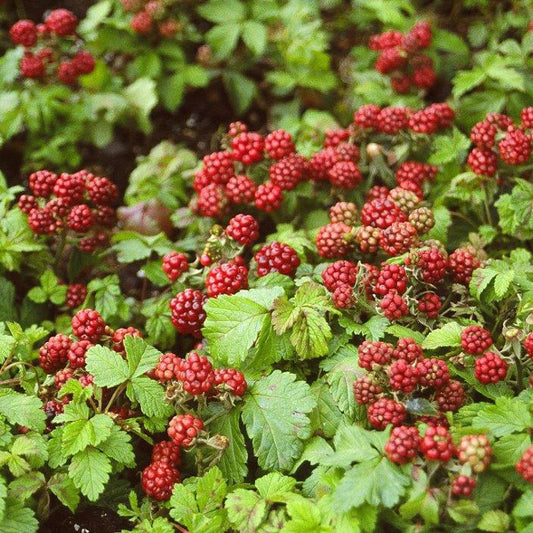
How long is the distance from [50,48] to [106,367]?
2382mm

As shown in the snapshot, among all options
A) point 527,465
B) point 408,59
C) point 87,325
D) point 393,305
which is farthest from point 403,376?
point 408,59

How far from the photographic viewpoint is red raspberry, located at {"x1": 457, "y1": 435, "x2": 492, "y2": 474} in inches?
82.7

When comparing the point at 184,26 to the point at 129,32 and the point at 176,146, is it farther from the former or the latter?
the point at 176,146

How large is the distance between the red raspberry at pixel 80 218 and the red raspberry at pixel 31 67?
4.16 ft

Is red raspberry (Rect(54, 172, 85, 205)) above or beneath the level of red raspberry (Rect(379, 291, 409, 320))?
above

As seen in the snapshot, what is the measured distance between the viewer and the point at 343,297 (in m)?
2.57

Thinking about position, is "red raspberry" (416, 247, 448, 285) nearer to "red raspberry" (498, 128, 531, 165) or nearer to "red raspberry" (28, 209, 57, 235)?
→ "red raspberry" (498, 128, 531, 165)

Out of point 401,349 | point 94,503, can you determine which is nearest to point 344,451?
point 401,349

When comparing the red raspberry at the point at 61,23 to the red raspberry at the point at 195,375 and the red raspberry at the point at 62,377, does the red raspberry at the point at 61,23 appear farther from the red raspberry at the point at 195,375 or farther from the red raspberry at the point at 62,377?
the red raspberry at the point at 195,375

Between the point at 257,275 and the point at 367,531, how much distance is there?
1173mm

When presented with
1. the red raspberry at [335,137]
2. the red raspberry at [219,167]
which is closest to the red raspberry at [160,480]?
the red raspberry at [219,167]

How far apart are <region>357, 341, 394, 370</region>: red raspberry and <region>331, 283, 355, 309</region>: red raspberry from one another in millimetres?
250

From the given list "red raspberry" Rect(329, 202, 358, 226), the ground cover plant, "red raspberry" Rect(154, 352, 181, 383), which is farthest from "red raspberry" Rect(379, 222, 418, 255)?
"red raspberry" Rect(154, 352, 181, 383)

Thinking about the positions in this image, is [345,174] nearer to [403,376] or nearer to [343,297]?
[343,297]
